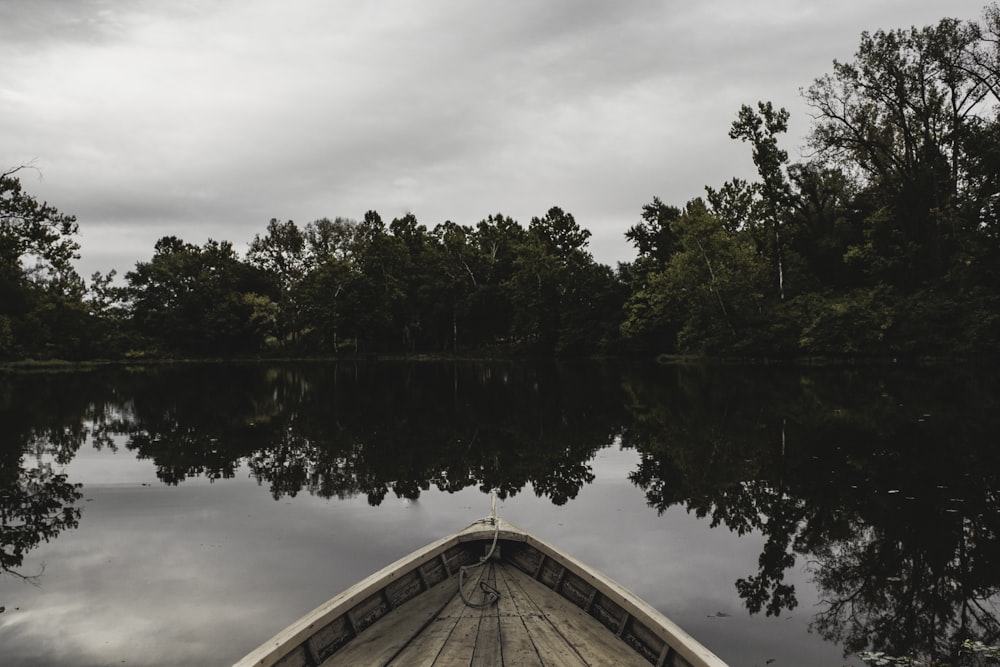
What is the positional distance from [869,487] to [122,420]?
773 inches

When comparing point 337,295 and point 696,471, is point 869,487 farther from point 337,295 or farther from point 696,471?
point 337,295

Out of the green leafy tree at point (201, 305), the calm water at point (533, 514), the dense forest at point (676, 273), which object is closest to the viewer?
the calm water at point (533, 514)

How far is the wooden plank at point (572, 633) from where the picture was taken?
3.99m

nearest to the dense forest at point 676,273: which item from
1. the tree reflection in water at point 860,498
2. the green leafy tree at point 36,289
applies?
the green leafy tree at point 36,289

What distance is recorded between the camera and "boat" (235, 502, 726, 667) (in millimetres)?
3902

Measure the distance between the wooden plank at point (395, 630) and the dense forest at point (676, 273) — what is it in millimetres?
37132

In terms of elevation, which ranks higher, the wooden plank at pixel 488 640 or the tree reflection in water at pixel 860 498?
the wooden plank at pixel 488 640

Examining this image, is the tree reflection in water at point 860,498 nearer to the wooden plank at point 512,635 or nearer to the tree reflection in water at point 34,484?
the wooden plank at point 512,635

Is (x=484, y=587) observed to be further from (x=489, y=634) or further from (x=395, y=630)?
(x=395, y=630)

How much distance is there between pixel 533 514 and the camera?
9.45m

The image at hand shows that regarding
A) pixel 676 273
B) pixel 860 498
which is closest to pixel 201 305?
pixel 676 273

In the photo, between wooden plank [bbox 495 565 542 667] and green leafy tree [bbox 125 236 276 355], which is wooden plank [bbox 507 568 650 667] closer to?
wooden plank [bbox 495 565 542 667]

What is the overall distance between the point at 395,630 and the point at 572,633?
3.94 ft

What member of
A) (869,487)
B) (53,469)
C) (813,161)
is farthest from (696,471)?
(813,161)
